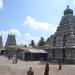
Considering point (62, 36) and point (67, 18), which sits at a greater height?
point (67, 18)

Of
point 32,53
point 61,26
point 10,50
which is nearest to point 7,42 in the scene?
point 10,50

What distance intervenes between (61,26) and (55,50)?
567 centimetres

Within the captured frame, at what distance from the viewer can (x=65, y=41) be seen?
139ft

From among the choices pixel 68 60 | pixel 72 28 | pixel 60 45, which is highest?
pixel 72 28

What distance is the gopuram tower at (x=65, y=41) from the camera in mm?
39938

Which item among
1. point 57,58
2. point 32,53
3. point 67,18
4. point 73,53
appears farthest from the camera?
point 32,53

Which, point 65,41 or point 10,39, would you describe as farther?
point 10,39

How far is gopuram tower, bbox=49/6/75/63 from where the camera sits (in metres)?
39.9

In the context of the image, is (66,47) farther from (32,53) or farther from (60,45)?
(32,53)

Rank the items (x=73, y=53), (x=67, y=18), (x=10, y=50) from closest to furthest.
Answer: (x=73, y=53), (x=67, y=18), (x=10, y=50)

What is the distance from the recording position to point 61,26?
150 feet

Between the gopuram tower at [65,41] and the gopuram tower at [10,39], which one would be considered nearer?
the gopuram tower at [65,41]

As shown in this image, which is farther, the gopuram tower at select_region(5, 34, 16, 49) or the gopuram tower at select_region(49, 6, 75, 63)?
the gopuram tower at select_region(5, 34, 16, 49)

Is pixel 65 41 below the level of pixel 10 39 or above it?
below
